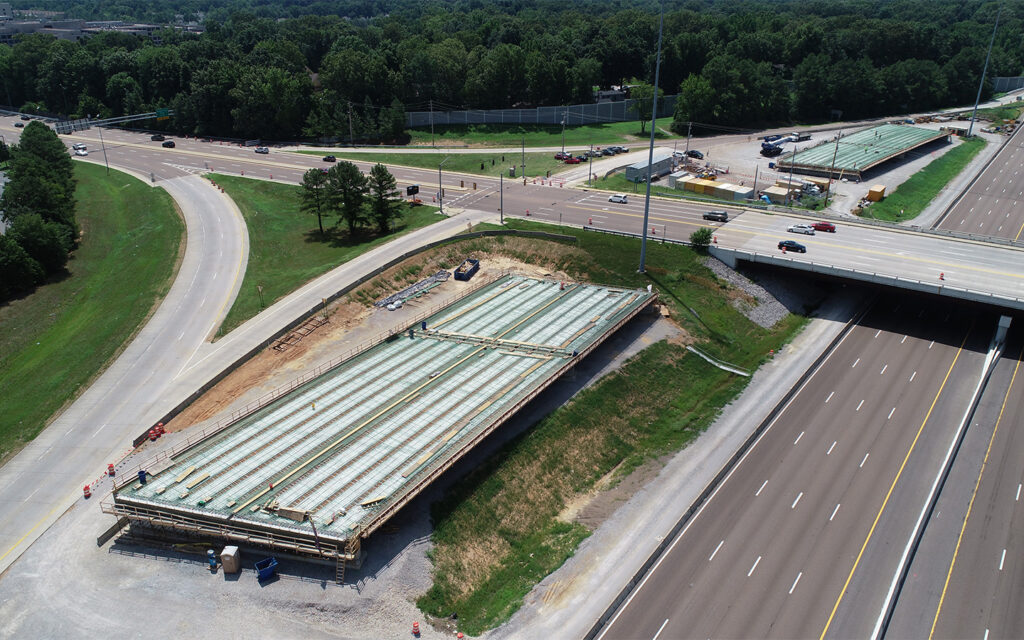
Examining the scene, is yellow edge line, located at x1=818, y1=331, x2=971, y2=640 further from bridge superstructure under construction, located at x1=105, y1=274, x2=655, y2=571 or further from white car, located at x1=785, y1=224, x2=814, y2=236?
bridge superstructure under construction, located at x1=105, y1=274, x2=655, y2=571

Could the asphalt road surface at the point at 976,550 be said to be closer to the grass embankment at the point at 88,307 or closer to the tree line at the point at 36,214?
the grass embankment at the point at 88,307

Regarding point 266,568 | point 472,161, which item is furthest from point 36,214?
point 266,568

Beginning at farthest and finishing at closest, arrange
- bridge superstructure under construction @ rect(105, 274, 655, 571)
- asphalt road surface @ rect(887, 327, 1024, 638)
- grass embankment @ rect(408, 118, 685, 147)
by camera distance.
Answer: grass embankment @ rect(408, 118, 685, 147), bridge superstructure under construction @ rect(105, 274, 655, 571), asphalt road surface @ rect(887, 327, 1024, 638)

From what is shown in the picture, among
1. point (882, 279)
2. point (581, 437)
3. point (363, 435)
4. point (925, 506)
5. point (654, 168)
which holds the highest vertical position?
point (654, 168)

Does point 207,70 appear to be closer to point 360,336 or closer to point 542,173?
point 542,173

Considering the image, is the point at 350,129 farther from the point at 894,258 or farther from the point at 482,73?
the point at 894,258

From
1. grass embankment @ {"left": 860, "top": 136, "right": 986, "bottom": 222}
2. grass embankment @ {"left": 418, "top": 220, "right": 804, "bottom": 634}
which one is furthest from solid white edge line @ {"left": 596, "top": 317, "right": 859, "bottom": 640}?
→ grass embankment @ {"left": 860, "top": 136, "right": 986, "bottom": 222}
